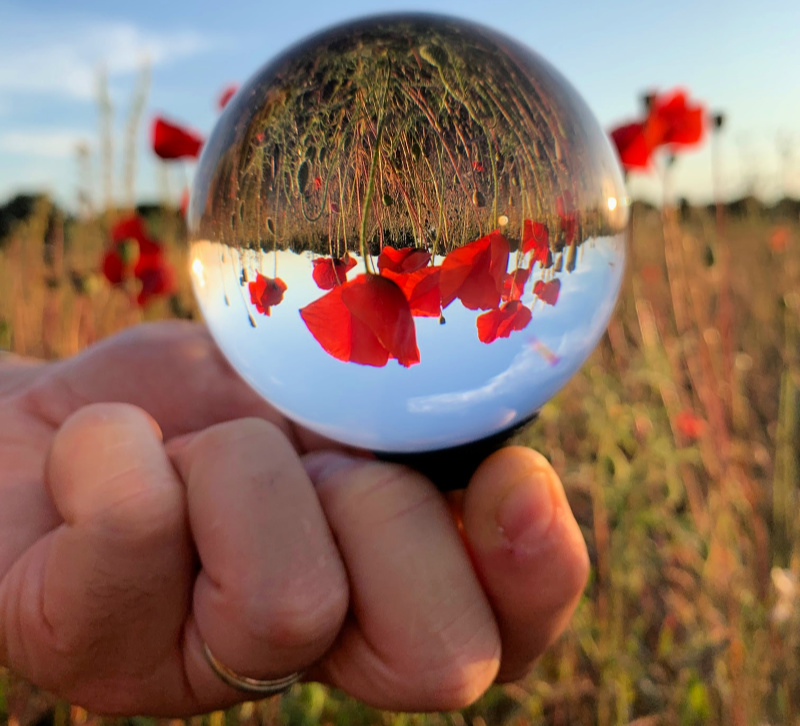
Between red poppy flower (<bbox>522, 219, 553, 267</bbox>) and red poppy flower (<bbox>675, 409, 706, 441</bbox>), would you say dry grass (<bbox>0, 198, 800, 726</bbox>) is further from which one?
red poppy flower (<bbox>522, 219, 553, 267</bbox>)

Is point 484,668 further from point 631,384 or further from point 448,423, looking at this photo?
point 631,384

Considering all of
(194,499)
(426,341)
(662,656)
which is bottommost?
(662,656)

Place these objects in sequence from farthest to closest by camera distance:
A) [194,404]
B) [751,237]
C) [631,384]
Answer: [751,237], [631,384], [194,404]

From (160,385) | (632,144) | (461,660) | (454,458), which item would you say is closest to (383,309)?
(454,458)

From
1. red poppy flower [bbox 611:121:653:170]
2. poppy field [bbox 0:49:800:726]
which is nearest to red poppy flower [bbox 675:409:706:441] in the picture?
poppy field [bbox 0:49:800:726]

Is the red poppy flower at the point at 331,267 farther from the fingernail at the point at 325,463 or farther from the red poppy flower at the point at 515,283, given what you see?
the fingernail at the point at 325,463

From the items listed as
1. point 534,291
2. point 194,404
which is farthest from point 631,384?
point 534,291

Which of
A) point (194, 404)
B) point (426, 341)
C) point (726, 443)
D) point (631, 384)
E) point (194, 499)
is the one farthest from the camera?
point (631, 384)

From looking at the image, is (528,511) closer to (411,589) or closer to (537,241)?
(411,589)
